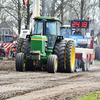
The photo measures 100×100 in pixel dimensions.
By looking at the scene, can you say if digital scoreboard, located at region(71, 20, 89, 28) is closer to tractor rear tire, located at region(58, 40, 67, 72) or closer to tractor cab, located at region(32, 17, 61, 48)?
tractor cab, located at region(32, 17, 61, 48)

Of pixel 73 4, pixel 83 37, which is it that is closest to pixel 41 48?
pixel 83 37

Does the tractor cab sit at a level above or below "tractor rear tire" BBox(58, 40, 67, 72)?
above

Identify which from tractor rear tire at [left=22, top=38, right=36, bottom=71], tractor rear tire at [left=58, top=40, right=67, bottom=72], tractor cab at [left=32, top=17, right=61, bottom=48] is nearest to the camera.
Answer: tractor rear tire at [left=58, top=40, right=67, bottom=72]

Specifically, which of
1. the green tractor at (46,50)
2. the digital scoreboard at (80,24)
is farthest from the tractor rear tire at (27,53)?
the digital scoreboard at (80,24)

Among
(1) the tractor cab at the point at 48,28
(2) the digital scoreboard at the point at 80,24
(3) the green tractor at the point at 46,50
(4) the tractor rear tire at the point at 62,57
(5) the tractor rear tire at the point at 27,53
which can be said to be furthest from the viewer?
(2) the digital scoreboard at the point at 80,24

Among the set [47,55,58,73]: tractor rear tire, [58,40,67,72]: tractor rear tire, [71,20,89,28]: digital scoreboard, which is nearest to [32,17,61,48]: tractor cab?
[58,40,67,72]: tractor rear tire

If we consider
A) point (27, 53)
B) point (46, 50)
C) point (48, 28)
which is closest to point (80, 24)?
point (48, 28)

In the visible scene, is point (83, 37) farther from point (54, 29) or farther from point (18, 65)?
point (18, 65)

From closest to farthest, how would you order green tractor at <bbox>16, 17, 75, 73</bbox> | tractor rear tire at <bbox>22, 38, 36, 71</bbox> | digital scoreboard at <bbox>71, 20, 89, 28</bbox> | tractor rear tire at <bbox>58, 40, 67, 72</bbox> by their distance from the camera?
green tractor at <bbox>16, 17, 75, 73</bbox>
tractor rear tire at <bbox>58, 40, 67, 72</bbox>
tractor rear tire at <bbox>22, 38, 36, 71</bbox>
digital scoreboard at <bbox>71, 20, 89, 28</bbox>

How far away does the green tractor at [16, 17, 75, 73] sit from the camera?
1131cm

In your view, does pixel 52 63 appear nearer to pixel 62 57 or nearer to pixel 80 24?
pixel 62 57

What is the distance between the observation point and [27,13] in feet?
87.9

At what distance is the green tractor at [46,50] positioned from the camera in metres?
11.3

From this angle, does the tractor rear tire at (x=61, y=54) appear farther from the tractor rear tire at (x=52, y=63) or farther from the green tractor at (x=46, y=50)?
the tractor rear tire at (x=52, y=63)
